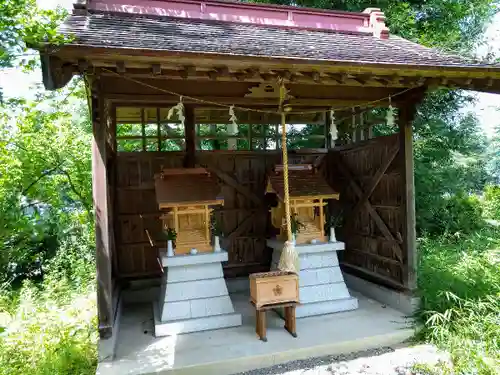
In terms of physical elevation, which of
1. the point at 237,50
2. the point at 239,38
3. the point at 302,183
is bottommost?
the point at 302,183

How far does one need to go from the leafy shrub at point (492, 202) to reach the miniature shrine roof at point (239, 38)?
7.71 meters

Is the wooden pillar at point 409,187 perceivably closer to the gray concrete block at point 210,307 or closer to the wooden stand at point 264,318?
the wooden stand at point 264,318

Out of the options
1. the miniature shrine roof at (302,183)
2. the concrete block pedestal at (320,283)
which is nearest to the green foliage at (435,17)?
the miniature shrine roof at (302,183)

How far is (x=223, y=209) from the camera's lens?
21.1 feet

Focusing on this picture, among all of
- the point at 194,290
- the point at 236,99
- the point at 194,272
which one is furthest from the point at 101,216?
the point at 236,99

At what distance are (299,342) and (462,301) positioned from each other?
216 centimetres

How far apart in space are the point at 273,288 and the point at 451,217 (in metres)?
7.60

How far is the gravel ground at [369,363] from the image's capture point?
12.4ft

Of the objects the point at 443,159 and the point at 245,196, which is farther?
the point at 443,159

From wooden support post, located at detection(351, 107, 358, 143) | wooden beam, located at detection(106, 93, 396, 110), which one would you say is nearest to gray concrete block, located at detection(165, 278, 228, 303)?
wooden beam, located at detection(106, 93, 396, 110)

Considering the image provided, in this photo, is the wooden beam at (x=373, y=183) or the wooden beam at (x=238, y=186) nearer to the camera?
the wooden beam at (x=373, y=183)

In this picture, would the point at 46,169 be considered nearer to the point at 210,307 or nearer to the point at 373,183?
the point at 210,307

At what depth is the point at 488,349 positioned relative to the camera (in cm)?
370

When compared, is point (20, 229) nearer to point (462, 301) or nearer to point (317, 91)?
point (317, 91)
